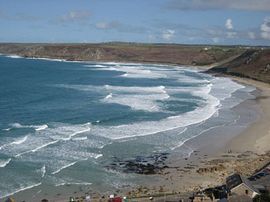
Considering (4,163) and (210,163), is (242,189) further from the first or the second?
(4,163)

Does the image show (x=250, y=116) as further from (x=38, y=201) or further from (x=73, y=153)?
(x=38, y=201)

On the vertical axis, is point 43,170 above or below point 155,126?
below

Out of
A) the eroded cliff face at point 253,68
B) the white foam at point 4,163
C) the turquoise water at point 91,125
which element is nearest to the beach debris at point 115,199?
the turquoise water at point 91,125

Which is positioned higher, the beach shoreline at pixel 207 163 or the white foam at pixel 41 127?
the white foam at pixel 41 127

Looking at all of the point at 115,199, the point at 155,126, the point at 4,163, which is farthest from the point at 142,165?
the point at 155,126

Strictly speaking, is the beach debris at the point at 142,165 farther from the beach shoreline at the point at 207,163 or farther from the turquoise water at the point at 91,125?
the turquoise water at the point at 91,125

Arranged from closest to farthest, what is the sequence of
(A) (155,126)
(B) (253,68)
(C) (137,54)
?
(A) (155,126) → (B) (253,68) → (C) (137,54)

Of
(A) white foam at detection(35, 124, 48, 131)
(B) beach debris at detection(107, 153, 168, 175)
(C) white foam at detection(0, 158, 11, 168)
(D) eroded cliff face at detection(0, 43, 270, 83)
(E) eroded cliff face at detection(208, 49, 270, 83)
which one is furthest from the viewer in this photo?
(D) eroded cliff face at detection(0, 43, 270, 83)

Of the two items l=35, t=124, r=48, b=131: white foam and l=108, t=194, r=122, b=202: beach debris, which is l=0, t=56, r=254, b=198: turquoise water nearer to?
l=35, t=124, r=48, b=131: white foam

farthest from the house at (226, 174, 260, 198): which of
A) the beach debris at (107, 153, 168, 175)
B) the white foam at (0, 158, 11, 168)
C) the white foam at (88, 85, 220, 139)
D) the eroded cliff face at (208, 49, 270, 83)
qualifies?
the eroded cliff face at (208, 49, 270, 83)
